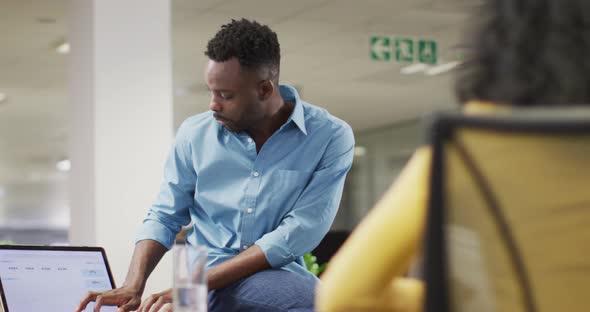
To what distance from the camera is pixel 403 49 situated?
7.45 metres

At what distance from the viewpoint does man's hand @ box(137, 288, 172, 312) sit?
6.07 feet

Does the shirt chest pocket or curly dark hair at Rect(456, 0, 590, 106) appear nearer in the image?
curly dark hair at Rect(456, 0, 590, 106)

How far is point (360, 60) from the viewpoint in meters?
8.45

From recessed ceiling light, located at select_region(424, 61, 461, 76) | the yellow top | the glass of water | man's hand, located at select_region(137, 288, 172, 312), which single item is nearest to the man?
man's hand, located at select_region(137, 288, 172, 312)

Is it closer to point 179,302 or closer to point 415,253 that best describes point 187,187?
point 179,302

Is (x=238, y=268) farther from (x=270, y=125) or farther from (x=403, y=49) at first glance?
(x=403, y=49)

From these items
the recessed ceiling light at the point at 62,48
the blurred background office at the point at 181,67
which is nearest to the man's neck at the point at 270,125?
the blurred background office at the point at 181,67

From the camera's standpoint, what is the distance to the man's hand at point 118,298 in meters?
1.98

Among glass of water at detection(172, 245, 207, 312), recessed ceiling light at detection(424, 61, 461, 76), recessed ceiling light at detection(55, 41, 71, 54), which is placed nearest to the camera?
glass of water at detection(172, 245, 207, 312)

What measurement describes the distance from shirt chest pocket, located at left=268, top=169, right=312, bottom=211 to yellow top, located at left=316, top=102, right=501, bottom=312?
118 centimetres

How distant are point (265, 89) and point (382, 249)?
1281 mm

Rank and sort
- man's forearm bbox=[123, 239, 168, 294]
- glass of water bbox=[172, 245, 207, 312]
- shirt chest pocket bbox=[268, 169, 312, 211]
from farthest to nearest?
shirt chest pocket bbox=[268, 169, 312, 211], man's forearm bbox=[123, 239, 168, 294], glass of water bbox=[172, 245, 207, 312]

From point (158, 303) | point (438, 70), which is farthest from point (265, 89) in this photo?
point (438, 70)

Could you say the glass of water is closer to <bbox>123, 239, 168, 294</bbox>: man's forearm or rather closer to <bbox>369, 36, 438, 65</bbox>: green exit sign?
<bbox>123, 239, 168, 294</bbox>: man's forearm
